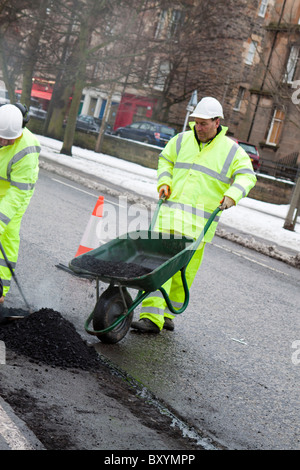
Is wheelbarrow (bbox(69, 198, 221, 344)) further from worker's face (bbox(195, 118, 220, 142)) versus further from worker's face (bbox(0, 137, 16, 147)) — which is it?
worker's face (bbox(0, 137, 16, 147))

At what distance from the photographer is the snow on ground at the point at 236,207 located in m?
16.1

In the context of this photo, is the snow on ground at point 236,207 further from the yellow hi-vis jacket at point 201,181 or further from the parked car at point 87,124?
the parked car at point 87,124

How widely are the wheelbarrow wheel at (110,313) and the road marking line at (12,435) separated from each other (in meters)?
1.71

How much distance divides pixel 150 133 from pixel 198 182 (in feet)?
98.8

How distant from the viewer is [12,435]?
11.8 feet

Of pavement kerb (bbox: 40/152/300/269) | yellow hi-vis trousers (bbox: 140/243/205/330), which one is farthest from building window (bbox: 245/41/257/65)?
yellow hi-vis trousers (bbox: 140/243/205/330)

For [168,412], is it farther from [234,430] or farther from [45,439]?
[45,439]

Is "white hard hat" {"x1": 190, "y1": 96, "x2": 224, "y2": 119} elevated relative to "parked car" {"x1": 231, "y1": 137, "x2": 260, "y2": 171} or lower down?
lower down

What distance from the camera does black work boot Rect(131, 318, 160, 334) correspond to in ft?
20.0

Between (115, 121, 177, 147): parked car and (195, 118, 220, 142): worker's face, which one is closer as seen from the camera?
(195, 118, 220, 142): worker's face

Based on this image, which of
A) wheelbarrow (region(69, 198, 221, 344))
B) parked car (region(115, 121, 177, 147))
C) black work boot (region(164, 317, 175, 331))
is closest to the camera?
wheelbarrow (region(69, 198, 221, 344))

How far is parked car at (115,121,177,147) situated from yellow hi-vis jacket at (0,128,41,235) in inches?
1159

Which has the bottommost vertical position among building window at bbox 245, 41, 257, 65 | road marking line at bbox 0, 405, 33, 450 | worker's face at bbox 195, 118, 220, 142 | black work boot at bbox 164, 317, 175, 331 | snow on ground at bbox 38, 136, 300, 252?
road marking line at bbox 0, 405, 33, 450
